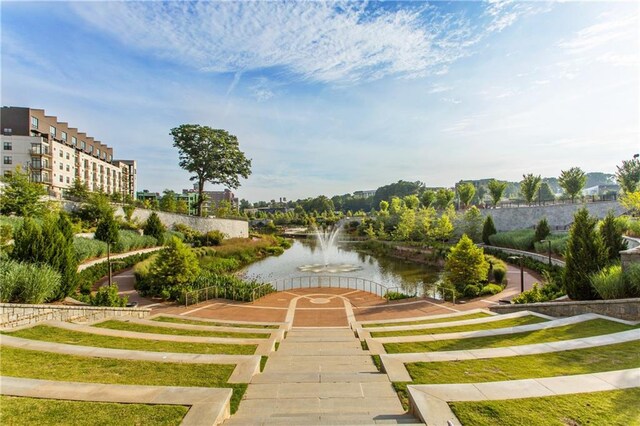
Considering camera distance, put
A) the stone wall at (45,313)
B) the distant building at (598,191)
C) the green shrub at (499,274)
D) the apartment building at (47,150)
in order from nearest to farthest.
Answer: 1. the stone wall at (45,313)
2. the green shrub at (499,274)
3. the distant building at (598,191)
4. the apartment building at (47,150)

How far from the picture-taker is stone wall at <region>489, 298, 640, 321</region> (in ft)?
34.5

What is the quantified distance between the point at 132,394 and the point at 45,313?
7.98m

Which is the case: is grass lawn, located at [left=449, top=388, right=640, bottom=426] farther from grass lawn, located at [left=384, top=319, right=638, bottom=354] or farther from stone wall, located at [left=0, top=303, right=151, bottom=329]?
stone wall, located at [left=0, top=303, right=151, bottom=329]

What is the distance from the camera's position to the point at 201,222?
49.8 meters

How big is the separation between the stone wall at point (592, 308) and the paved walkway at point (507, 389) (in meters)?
5.86

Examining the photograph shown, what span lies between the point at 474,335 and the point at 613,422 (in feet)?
16.8

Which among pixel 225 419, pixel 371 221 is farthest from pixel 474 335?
pixel 371 221

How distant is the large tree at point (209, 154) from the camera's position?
47.7 meters

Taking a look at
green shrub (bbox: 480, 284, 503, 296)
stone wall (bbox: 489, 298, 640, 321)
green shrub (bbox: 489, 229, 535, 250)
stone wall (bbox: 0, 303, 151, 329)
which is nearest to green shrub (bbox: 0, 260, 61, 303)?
stone wall (bbox: 0, 303, 151, 329)

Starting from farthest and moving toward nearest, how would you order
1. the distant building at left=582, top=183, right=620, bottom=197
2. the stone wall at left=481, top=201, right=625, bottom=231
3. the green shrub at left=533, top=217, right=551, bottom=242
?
the distant building at left=582, top=183, right=620, bottom=197
the stone wall at left=481, top=201, right=625, bottom=231
the green shrub at left=533, top=217, right=551, bottom=242

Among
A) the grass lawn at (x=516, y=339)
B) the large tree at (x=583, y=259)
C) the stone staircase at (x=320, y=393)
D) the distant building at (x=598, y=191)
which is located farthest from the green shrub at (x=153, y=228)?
the distant building at (x=598, y=191)

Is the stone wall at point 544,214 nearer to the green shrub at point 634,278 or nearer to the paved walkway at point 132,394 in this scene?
the green shrub at point 634,278

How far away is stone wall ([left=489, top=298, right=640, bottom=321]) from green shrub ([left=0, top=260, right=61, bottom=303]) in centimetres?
1932

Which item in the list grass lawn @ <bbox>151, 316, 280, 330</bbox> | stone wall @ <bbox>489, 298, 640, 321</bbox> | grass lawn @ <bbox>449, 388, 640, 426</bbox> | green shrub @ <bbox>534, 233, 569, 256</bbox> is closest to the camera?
grass lawn @ <bbox>449, 388, 640, 426</bbox>
